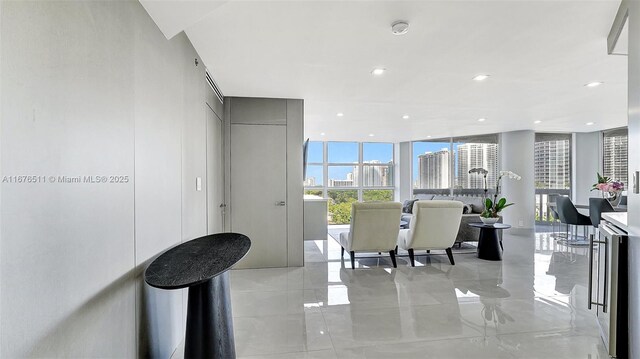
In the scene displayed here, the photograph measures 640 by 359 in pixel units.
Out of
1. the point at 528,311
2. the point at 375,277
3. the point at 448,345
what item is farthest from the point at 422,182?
the point at 448,345

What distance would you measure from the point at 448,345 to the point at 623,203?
22.2 ft

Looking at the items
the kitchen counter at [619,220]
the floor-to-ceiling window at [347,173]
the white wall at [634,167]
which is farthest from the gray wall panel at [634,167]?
the floor-to-ceiling window at [347,173]

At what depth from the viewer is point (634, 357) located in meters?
1.76

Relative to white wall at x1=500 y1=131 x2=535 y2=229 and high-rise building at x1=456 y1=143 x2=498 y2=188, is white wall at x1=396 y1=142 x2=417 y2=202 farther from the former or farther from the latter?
white wall at x1=500 y1=131 x2=535 y2=229

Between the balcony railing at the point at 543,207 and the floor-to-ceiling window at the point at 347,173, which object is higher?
the floor-to-ceiling window at the point at 347,173

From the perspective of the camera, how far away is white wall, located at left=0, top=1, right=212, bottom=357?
0.88 metres

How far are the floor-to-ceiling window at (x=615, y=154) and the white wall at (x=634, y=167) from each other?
6955 mm

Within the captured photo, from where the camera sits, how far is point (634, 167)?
1731 mm

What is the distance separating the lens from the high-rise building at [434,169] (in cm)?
873

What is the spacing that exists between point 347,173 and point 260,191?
5181 mm

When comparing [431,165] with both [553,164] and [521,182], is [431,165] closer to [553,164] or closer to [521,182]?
[521,182]

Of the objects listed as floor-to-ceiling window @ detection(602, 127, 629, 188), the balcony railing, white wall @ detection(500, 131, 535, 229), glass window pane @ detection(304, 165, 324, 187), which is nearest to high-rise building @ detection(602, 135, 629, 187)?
floor-to-ceiling window @ detection(602, 127, 629, 188)

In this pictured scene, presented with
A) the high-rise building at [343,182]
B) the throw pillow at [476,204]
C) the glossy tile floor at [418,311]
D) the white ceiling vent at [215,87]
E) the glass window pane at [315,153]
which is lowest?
the glossy tile floor at [418,311]

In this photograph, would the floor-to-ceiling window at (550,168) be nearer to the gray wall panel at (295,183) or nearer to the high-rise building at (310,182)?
the high-rise building at (310,182)
